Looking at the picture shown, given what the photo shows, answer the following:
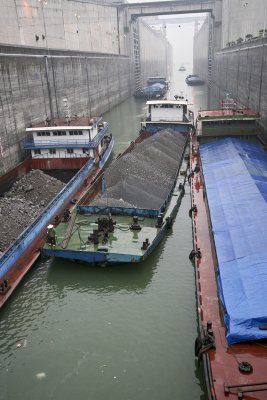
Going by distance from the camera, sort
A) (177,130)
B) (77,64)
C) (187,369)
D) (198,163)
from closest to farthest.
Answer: (187,369), (198,163), (177,130), (77,64)

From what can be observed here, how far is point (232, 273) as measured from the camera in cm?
959

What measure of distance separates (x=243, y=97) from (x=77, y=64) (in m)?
19.3

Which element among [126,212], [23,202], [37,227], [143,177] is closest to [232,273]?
[126,212]

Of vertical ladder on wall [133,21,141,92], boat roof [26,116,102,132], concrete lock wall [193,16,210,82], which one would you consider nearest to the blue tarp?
boat roof [26,116,102,132]

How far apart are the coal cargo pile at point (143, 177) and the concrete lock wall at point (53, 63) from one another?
768cm

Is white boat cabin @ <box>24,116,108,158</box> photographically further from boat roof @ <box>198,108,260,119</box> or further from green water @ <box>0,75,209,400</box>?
green water @ <box>0,75,209,400</box>

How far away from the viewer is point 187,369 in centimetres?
918

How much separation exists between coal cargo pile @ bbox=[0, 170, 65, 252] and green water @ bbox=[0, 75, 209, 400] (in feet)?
6.75

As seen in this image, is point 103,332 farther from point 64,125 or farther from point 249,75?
point 249,75

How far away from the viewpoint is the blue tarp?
7.89 m

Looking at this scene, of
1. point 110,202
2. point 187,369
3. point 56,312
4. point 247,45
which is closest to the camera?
point 187,369

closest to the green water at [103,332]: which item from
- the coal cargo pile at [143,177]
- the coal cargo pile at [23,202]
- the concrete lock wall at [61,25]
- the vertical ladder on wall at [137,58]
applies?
the coal cargo pile at [23,202]

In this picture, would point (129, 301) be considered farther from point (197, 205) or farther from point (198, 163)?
point (198, 163)

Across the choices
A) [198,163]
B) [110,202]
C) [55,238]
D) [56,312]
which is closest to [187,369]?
[56,312]
